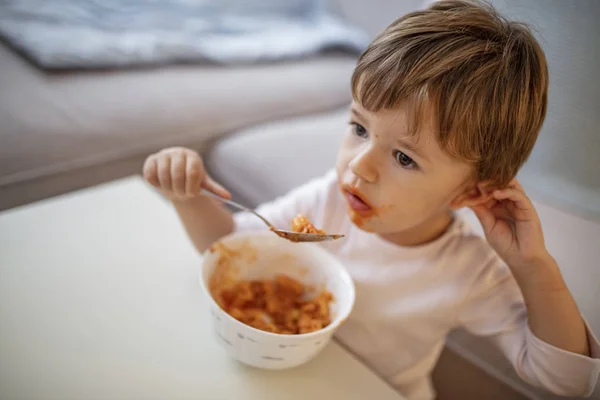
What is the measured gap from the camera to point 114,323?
641 millimetres

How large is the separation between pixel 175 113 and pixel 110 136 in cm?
17

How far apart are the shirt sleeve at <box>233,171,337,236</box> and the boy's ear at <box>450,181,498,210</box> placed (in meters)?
0.19

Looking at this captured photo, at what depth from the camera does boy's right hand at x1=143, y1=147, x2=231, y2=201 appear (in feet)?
2.06

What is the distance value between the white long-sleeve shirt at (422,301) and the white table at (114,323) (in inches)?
4.1

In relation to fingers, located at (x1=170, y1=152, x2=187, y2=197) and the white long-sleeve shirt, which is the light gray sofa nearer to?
the white long-sleeve shirt

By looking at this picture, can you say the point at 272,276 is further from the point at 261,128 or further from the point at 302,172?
the point at 261,128

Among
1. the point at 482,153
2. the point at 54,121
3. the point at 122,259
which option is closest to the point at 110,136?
the point at 54,121

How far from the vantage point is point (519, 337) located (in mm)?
678

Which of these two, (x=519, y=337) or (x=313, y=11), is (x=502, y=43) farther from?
(x=313, y=11)

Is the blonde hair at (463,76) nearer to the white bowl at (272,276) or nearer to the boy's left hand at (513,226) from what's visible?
the boy's left hand at (513,226)

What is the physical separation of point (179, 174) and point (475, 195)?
0.38 metres

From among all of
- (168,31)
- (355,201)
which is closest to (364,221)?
(355,201)

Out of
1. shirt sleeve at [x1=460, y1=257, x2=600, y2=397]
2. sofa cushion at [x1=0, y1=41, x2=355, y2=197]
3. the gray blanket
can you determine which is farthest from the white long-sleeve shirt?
the gray blanket

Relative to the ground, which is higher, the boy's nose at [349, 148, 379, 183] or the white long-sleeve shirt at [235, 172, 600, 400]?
the boy's nose at [349, 148, 379, 183]
